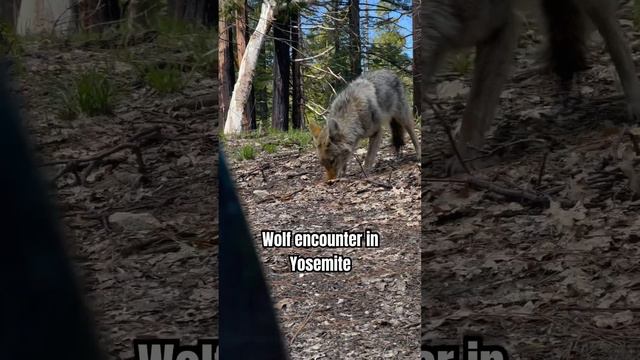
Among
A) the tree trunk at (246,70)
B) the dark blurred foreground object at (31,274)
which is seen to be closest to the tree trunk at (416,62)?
the tree trunk at (246,70)

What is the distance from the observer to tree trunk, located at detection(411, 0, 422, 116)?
10.5 ft

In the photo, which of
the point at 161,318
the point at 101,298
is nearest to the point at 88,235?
the point at 101,298

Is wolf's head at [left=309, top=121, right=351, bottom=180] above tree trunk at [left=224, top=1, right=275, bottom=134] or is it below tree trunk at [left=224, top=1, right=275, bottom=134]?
below

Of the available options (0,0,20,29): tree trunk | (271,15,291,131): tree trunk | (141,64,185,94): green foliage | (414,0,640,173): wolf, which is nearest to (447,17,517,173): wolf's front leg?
(414,0,640,173): wolf

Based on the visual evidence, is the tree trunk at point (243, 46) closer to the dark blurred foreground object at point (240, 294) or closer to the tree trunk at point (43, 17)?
the dark blurred foreground object at point (240, 294)

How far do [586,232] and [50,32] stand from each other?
95.2 inches

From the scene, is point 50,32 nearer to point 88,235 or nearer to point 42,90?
point 42,90

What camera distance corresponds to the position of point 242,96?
3373mm

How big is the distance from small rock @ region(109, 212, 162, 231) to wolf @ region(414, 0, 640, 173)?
1.28 m

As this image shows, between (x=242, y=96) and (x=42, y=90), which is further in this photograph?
(x=242, y=96)

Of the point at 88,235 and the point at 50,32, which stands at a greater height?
the point at 50,32

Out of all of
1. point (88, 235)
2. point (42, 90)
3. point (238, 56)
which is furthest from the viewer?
point (238, 56)

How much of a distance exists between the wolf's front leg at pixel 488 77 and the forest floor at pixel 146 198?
1.11 m

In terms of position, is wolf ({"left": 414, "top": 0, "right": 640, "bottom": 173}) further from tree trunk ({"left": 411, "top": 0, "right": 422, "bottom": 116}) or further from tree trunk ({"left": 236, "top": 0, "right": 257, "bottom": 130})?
tree trunk ({"left": 236, "top": 0, "right": 257, "bottom": 130})
